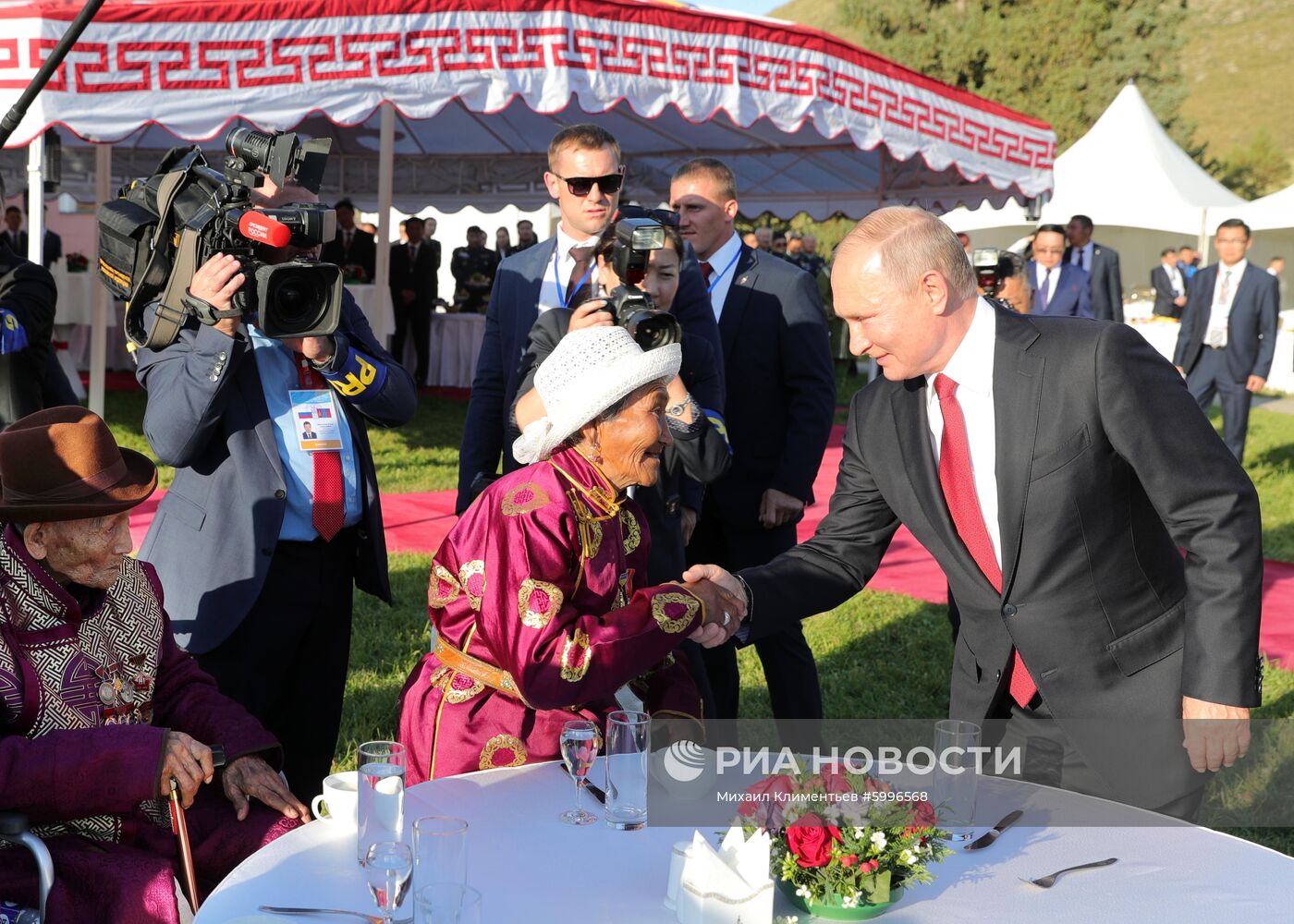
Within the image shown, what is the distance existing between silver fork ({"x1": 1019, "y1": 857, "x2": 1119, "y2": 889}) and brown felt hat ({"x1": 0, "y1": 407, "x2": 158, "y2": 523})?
6.28ft

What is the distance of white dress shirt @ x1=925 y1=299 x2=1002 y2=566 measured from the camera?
9.15ft

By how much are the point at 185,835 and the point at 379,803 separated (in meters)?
0.56

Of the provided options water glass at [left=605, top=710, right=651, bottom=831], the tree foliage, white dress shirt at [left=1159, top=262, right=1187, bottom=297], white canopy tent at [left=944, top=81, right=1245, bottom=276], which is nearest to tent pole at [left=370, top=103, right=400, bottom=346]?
water glass at [left=605, top=710, right=651, bottom=831]

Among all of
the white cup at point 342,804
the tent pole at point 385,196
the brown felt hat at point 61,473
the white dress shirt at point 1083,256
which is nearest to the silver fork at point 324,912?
the white cup at point 342,804

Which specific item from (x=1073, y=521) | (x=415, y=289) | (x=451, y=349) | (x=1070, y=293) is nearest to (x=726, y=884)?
(x=1073, y=521)

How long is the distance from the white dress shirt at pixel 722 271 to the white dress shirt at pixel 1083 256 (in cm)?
680

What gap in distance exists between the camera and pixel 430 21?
25.3ft

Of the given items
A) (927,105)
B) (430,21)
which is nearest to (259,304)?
(430,21)

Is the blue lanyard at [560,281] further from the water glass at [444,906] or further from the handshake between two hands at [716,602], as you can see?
the water glass at [444,906]

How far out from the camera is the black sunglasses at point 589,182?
4.14m

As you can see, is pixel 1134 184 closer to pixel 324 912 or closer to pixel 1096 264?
pixel 1096 264

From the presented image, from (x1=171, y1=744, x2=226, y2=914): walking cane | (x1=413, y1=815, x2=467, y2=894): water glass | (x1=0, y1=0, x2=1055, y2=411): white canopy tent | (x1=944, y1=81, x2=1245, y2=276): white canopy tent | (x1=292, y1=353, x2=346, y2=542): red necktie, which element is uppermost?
(x1=944, y1=81, x2=1245, y2=276): white canopy tent

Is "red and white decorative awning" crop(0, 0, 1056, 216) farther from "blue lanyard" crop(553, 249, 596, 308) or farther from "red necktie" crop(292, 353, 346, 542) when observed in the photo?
"red necktie" crop(292, 353, 346, 542)

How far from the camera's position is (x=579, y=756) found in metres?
2.29
